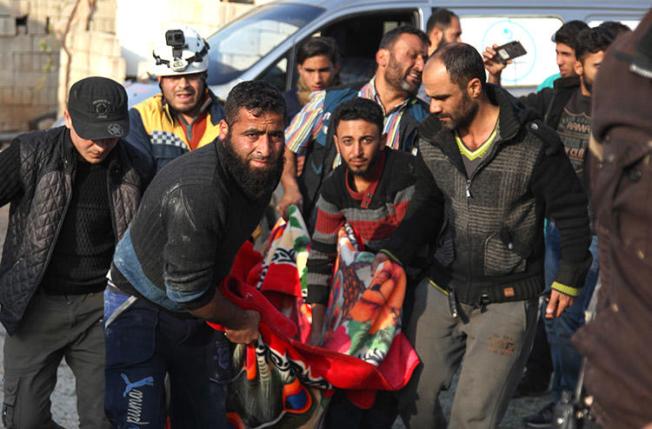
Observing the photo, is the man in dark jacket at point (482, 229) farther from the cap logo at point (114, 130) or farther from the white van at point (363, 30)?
the white van at point (363, 30)

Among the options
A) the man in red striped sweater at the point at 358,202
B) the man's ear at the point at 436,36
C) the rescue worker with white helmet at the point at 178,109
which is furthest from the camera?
the man's ear at the point at 436,36

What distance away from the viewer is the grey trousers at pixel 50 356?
16.1 feet

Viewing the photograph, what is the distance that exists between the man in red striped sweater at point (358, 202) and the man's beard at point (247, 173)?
120cm

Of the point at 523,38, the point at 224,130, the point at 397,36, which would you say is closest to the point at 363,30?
the point at 523,38

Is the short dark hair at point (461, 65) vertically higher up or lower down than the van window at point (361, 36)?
higher up

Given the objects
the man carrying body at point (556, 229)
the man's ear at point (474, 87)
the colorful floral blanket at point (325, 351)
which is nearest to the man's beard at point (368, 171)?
the colorful floral blanket at point (325, 351)

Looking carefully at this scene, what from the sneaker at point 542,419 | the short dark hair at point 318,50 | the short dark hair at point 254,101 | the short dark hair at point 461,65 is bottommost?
the sneaker at point 542,419

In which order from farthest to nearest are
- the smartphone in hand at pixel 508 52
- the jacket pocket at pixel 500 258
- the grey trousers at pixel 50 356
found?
the smartphone in hand at pixel 508 52 < the grey trousers at pixel 50 356 < the jacket pocket at pixel 500 258

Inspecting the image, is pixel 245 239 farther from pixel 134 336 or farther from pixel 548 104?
pixel 548 104

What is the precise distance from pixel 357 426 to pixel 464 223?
1.16m

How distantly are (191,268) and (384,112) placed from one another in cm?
232

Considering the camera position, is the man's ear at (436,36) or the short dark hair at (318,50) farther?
the man's ear at (436,36)

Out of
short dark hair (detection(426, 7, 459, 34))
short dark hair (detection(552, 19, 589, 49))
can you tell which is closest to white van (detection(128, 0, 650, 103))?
short dark hair (detection(426, 7, 459, 34))

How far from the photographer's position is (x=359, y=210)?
212 inches
